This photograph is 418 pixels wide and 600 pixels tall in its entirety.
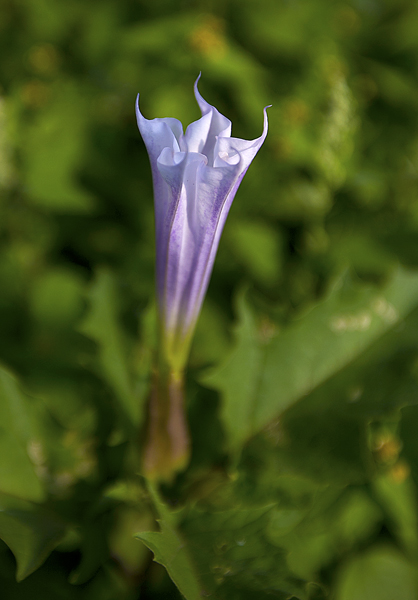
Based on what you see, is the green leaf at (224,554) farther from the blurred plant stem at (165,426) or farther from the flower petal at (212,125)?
the flower petal at (212,125)

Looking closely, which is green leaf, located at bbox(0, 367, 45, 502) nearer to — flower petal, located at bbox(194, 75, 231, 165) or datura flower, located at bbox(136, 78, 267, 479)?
datura flower, located at bbox(136, 78, 267, 479)

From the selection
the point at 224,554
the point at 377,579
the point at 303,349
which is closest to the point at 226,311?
the point at 303,349

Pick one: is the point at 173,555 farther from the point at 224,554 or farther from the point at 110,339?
the point at 110,339

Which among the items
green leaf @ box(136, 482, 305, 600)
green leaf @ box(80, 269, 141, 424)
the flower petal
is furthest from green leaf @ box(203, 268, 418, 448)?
the flower petal

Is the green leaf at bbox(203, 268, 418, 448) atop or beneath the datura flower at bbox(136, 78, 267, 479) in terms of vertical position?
beneath

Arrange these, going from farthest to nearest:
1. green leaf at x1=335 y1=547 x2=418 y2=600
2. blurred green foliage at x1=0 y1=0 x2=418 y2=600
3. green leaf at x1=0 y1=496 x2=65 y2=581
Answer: green leaf at x1=335 y1=547 x2=418 y2=600 → blurred green foliage at x1=0 y1=0 x2=418 y2=600 → green leaf at x1=0 y1=496 x2=65 y2=581

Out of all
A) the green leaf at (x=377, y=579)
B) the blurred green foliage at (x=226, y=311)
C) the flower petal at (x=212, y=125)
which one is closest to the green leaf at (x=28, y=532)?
the blurred green foliage at (x=226, y=311)

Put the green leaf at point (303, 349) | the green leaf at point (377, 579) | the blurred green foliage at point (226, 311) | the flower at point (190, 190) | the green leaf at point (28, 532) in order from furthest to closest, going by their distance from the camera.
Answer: the green leaf at point (377, 579) < the green leaf at point (303, 349) < the blurred green foliage at point (226, 311) < the green leaf at point (28, 532) < the flower at point (190, 190)

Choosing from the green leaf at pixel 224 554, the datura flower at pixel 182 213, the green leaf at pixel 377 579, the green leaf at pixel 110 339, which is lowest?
the green leaf at pixel 377 579
